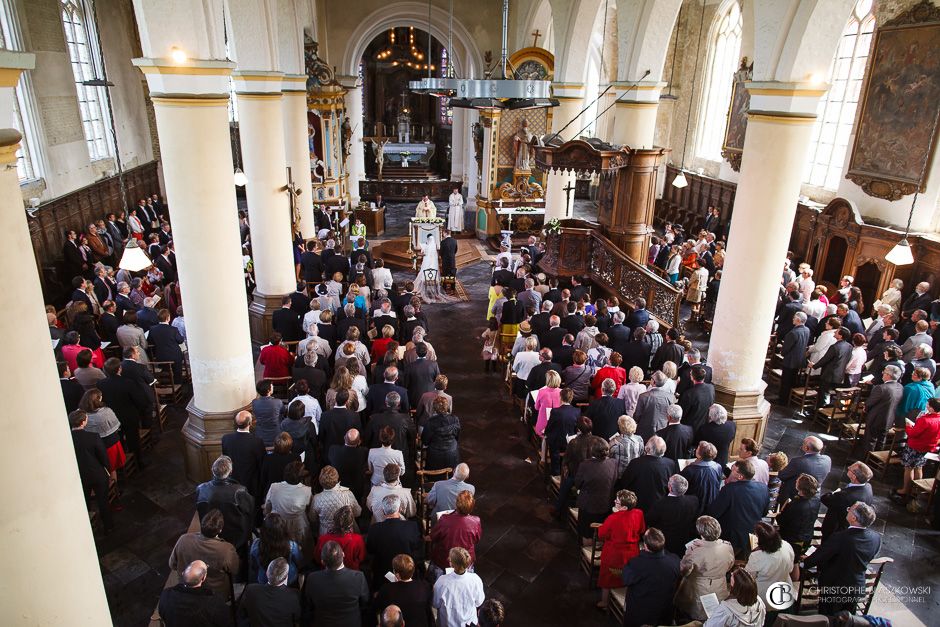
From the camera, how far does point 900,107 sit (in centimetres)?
1179

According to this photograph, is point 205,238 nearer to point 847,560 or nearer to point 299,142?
point 847,560

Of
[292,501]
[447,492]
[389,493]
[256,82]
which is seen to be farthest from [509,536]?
[256,82]

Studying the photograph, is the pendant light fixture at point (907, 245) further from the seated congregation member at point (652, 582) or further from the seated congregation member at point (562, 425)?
the seated congregation member at point (652, 582)

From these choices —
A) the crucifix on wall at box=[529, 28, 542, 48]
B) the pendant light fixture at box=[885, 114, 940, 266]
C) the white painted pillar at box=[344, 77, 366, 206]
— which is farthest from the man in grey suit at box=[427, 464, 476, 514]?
the white painted pillar at box=[344, 77, 366, 206]

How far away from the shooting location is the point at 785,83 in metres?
6.77

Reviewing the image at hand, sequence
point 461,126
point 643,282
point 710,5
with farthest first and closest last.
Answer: point 461,126 → point 710,5 → point 643,282

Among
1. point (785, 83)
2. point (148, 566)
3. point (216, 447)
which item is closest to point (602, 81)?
point (785, 83)

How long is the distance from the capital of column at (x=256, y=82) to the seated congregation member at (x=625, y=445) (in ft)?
24.4

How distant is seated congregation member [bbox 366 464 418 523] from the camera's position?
5.10m

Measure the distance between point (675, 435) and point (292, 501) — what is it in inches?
142

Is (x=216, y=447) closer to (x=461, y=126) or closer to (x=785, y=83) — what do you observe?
(x=785, y=83)

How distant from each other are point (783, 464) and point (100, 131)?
17305 millimetres

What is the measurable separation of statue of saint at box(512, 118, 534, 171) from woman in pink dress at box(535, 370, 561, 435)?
13.3m

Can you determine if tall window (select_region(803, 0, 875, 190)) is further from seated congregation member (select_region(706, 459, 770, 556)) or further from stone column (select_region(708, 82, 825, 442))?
seated congregation member (select_region(706, 459, 770, 556))
